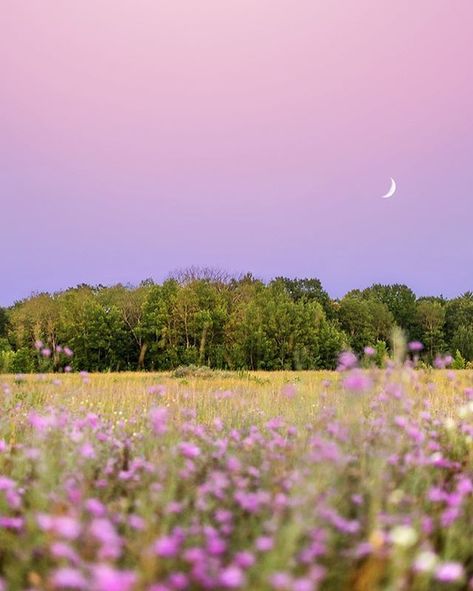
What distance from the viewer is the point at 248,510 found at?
2.37 m

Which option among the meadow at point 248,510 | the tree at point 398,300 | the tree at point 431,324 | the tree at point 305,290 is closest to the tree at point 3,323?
the tree at point 305,290

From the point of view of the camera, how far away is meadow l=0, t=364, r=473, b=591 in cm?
163

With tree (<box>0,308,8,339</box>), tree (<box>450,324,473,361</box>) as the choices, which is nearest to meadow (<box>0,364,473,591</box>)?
tree (<box>450,324,473,361</box>)

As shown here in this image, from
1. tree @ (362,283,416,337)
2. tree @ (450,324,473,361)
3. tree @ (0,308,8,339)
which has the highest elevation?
tree @ (362,283,416,337)

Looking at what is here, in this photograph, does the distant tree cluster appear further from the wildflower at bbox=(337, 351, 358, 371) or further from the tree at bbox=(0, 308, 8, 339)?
the wildflower at bbox=(337, 351, 358, 371)

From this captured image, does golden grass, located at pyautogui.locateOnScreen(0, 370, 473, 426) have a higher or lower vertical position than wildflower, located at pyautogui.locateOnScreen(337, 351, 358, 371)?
lower

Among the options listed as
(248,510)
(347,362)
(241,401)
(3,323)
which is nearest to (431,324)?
(3,323)

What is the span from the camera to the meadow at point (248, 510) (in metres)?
1.63

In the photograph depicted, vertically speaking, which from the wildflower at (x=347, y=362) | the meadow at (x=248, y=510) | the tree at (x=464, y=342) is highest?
the tree at (x=464, y=342)

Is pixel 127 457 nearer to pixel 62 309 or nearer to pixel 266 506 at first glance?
pixel 266 506

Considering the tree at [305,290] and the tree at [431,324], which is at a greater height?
the tree at [305,290]

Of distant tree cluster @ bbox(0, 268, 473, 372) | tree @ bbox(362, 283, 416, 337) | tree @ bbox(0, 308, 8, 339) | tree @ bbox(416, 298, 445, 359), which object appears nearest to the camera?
distant tree cluster @ bbox(0, 268, 473, 372)

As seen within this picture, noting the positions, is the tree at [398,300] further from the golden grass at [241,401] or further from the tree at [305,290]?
the golden grass at [241,401]

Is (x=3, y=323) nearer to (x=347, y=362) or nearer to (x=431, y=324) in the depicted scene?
(x=431, y=324)
